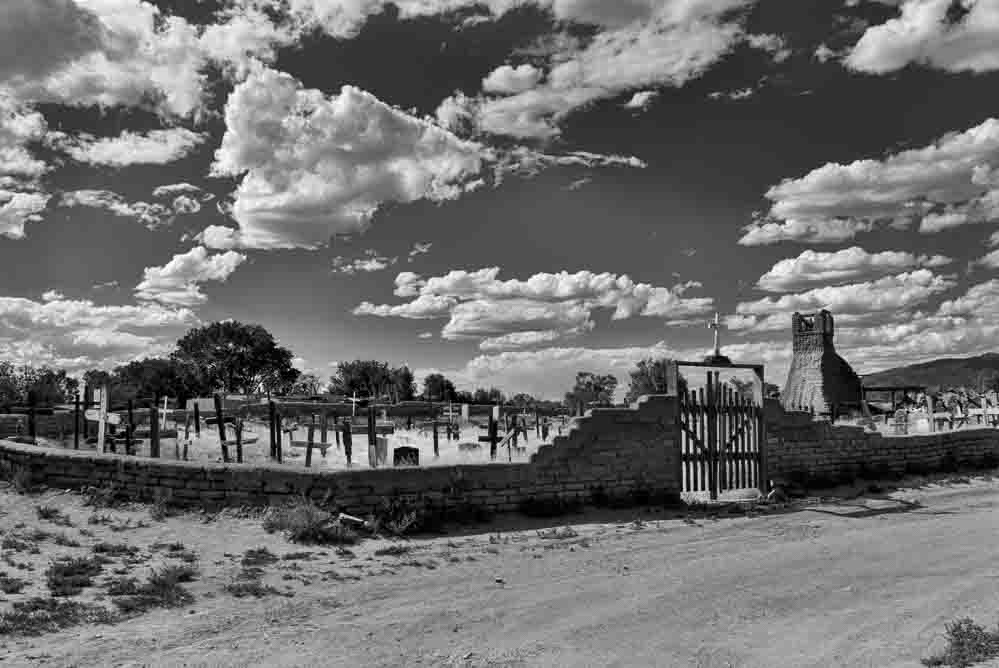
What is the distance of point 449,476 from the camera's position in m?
11.1

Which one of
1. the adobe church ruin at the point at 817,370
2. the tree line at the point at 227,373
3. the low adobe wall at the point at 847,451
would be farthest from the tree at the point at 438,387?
the low adobe wall at the point at 847,451

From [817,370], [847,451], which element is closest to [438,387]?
[817,370]

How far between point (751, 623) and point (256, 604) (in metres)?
4.64

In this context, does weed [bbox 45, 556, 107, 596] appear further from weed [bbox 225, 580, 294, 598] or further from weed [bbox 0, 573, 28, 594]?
weed [bbox 225, 580, 294, 598]

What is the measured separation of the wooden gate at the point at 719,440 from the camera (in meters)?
13.2

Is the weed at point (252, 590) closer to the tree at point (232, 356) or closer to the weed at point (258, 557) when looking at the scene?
the weed at point (258, 557)

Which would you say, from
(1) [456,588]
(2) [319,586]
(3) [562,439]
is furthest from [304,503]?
(3) [562,439]

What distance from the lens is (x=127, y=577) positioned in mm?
7816

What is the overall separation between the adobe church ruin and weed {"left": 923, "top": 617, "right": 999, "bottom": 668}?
3714 cm

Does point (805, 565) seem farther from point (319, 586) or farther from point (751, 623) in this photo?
point (319, 586)

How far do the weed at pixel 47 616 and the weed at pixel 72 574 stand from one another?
39cm

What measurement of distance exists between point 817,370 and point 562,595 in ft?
128

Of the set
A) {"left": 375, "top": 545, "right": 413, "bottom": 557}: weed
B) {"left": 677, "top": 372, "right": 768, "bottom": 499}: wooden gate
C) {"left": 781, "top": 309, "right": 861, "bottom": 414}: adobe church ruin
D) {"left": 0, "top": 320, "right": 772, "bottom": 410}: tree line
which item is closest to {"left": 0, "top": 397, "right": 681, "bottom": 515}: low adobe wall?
{"left": 677, "top": 372, "right": 768, "bottom": 499}: wooden gate

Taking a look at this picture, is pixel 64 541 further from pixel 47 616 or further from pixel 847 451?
pixel 847 451
